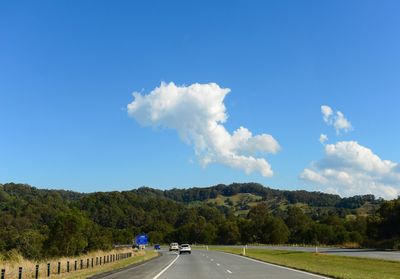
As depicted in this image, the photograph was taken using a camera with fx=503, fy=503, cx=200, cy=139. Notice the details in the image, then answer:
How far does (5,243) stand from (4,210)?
284ft

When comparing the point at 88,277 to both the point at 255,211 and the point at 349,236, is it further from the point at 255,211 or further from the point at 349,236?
the point at 255,211

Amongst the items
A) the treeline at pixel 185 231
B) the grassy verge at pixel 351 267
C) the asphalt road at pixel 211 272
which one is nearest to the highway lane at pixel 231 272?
the asphalt road at pixel 211 272

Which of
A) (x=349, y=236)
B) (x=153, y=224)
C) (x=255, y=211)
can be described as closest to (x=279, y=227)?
(x=349, y=236)

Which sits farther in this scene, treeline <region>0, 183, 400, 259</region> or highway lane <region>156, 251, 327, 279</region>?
treeline <region>0, 183, 400, 259</region>

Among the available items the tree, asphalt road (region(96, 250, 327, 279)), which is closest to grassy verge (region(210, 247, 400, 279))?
asphalt road (region(96, 250, 327, 279))

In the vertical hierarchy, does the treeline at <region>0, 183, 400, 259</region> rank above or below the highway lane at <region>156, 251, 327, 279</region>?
above

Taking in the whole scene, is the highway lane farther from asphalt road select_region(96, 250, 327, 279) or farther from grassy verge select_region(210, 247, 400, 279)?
grassy verge select_region(210, 247, 400, 279)

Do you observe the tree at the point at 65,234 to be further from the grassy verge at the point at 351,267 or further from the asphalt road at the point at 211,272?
the asphalt road at the point at 211,272

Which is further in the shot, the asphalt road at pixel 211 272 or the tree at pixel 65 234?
the tree at pixel 65 234

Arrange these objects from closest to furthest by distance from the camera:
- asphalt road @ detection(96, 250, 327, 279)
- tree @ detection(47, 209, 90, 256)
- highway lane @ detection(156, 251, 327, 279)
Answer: highway lane @ detection(156, 251, 327, 279) → asphalt road @ detection(96, 250, 327, 279) → tree @ detection(47, 209, 90, 256)

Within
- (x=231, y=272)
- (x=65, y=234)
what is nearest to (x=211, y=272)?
(x=231, y=272)

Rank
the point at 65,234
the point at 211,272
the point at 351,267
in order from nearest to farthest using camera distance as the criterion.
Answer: the point at 211,272 < the point at 351,267 < the point at 65,234

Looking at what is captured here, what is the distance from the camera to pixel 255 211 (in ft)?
648

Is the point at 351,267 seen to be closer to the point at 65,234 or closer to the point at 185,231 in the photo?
the point at 65,234
